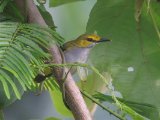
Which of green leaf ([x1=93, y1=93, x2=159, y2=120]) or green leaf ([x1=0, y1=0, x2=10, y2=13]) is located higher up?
green leaf ([x1=0, y1=0, x2=10, y2=13])

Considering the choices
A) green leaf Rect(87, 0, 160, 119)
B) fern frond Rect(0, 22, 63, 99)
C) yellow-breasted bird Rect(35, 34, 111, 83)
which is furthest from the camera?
green leaf Rect(87, 0, 160, 119)

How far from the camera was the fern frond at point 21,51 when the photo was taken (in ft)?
1.09

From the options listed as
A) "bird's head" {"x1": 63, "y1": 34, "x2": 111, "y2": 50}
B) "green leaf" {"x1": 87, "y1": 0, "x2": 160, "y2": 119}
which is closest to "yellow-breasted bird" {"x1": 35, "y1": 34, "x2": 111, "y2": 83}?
"bird's head" {"x1": 63, "y1": 34, "x2": 111, "y2": 50}

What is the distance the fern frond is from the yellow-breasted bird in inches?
1.5

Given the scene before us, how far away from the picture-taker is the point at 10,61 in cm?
34

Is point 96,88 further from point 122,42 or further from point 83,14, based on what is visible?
point 83,14

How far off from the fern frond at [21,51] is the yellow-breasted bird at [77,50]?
0.12 feet

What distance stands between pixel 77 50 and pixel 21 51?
139mm

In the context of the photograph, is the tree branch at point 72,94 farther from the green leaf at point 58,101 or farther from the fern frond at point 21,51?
the green leaf at point 58,101

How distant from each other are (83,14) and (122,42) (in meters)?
0.27

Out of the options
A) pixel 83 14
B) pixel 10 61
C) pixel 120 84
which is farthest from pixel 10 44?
pixel 83 14

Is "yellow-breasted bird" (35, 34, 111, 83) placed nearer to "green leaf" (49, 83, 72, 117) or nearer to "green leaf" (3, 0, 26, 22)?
"green leaf" (3, 0, 26, 22)

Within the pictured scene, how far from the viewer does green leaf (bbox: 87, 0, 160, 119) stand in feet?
1.97

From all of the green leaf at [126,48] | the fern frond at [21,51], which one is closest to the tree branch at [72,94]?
the fern frond at [21,51]
